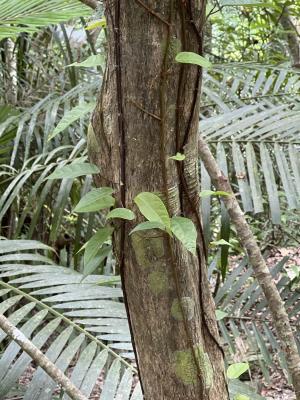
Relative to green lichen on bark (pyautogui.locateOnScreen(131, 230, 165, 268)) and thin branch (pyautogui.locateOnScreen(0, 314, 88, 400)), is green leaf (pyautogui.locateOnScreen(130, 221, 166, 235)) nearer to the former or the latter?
green lichen on bark (pyautogui.locateOnScreen(131, 230, 165, 268))

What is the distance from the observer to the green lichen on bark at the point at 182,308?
458 millimetres

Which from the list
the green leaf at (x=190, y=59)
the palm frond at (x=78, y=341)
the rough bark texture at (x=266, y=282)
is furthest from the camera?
the palm frond at (x=78, y=341)

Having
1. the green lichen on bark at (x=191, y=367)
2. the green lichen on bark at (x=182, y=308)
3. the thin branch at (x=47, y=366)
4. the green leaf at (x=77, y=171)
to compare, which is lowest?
the thin branch at (x=47, y=366)

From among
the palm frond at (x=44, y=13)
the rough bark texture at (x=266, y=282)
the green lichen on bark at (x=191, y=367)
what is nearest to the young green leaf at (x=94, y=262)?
the green lichen on bark at (x=191, y=367)

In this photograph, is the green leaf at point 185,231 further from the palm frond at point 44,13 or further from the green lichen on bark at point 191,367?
the palm frond at point 44,13

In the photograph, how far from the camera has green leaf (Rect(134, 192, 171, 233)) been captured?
421 millimetres

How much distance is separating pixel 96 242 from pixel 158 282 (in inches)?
2.7

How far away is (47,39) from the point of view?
2.35 m

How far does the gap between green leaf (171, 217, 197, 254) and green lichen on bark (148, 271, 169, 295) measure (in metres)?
0.04

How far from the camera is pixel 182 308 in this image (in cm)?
46

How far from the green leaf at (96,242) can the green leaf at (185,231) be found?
6cm

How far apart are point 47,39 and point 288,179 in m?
1.64

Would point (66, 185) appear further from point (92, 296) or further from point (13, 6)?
point (13, 6)

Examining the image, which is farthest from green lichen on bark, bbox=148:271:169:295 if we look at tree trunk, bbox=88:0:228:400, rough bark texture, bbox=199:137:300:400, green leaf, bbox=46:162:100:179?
rough bark texture, bbox=199:137:300:400
